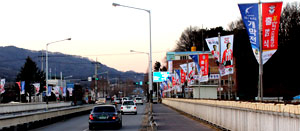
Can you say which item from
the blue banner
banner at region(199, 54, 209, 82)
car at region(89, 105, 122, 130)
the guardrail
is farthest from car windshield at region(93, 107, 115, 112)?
banner at region(199, 54, 209, 82)

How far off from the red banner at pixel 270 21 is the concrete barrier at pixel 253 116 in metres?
3.19

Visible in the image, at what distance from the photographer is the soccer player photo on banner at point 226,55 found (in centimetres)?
3494

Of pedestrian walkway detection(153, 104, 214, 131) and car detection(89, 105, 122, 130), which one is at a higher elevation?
car detection(89, 105, 122, 130)

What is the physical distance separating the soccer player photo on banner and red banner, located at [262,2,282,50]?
48.2 feet

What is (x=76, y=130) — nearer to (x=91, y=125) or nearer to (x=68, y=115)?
(x=91, y=125)

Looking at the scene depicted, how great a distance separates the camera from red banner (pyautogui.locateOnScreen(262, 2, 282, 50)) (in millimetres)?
19578

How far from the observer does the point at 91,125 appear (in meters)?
25.8

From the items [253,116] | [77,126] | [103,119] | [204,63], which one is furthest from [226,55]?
[253,116]

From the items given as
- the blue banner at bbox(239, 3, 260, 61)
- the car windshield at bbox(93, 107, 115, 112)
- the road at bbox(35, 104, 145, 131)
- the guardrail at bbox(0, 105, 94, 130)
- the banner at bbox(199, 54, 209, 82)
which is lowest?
the road at bbox(35, 104, 145, 131)

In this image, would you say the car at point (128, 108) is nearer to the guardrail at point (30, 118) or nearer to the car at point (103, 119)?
the guardrail at point (30, 118)

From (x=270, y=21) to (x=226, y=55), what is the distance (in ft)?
51.8

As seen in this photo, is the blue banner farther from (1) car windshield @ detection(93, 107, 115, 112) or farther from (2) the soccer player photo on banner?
(2) the soccer player photo on banner

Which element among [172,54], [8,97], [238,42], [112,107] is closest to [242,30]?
[238,42]

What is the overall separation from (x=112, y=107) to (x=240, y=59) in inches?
3241
